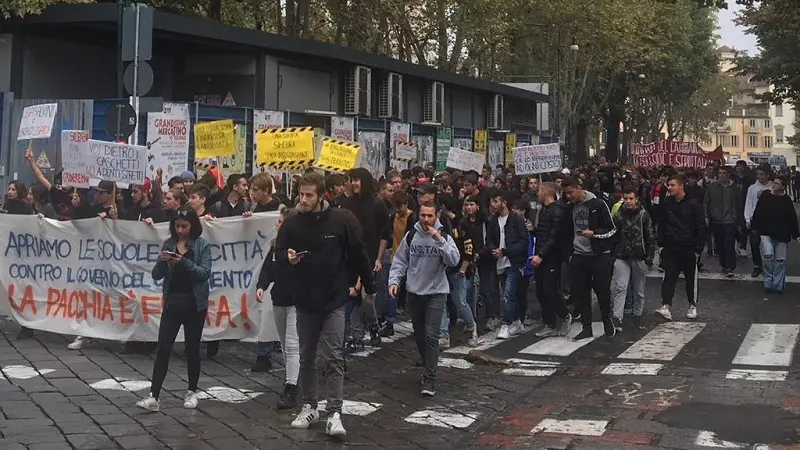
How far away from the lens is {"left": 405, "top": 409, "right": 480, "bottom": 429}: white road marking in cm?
796

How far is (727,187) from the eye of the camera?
1827 centimetres

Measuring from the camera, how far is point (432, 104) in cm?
3228

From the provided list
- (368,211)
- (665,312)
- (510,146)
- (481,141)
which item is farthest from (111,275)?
(510,146)

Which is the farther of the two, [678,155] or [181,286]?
[678,155]

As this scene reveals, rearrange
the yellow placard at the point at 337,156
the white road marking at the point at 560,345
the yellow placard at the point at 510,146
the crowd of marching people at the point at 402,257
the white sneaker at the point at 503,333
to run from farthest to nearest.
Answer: the yellow placard at the point at 510,146 → the yellow placard at the point at 337,156 → the white sneaker at the point at 503,333 → the white road marking at the point at 560,345 → the crowd of marching people at the point at 402,257

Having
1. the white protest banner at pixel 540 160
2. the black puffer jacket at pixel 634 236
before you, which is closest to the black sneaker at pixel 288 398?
the black puffer jacket at pixel 634 236

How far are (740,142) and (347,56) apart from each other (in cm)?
13943

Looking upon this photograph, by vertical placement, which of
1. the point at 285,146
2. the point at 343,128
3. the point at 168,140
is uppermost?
the point at 343,128

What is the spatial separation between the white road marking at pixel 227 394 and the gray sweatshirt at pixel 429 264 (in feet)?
5.01

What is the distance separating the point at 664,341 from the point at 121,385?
593 centimetres

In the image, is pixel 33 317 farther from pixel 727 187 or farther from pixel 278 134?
pixel 727 187

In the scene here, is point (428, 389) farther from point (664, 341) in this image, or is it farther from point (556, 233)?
point (664, 341)

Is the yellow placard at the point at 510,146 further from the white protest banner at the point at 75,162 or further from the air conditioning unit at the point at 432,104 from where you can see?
the white protest banner at the point at 75,162

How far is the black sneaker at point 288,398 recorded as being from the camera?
8.30m
